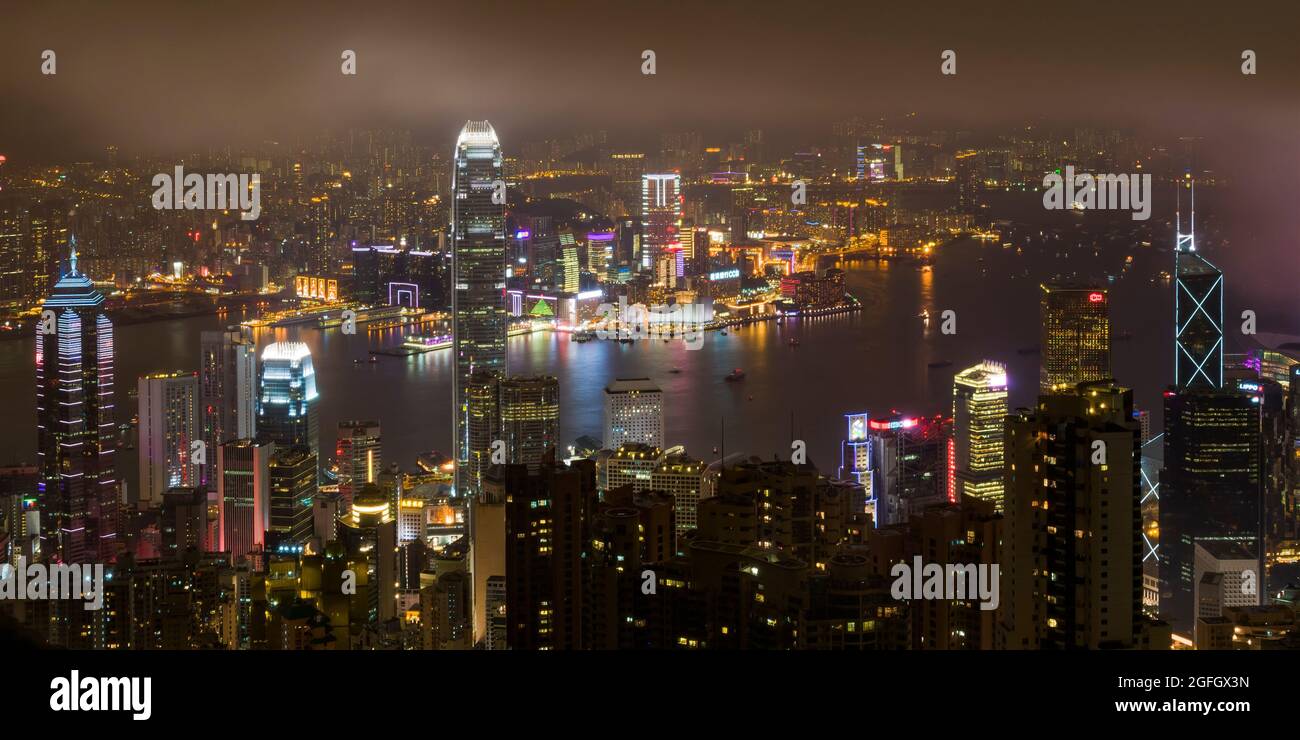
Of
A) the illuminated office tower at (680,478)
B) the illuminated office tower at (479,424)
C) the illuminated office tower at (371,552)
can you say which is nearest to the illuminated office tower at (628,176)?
the illuminated office tower at (479,424)

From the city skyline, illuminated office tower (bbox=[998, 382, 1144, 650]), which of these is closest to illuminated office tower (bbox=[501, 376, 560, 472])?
the city skyline

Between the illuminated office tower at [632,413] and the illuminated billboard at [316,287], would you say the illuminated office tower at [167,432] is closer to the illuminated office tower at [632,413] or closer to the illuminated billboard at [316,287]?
the illuminated billboard at [316,287]

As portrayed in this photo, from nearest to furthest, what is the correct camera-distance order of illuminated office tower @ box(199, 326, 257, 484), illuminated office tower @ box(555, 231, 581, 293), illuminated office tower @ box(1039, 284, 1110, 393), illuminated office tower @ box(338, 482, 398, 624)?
illuminated office tower @ box(338, 482, 398, 624)
illuminated office tower @ box(1039, 284, 1110, 393)
illuminated office tower @ box(199, 326, 257, 484)
illuminated office tower @ box(555, 231, 581, 293)

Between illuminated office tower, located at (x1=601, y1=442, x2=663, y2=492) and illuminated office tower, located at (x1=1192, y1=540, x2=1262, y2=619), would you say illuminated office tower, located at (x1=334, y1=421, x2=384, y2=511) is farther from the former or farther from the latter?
illuminated office tower, located at (x1=1192, y1=540, x2=1262, y2=619)

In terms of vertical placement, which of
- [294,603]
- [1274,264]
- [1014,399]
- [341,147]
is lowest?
[294,603]
